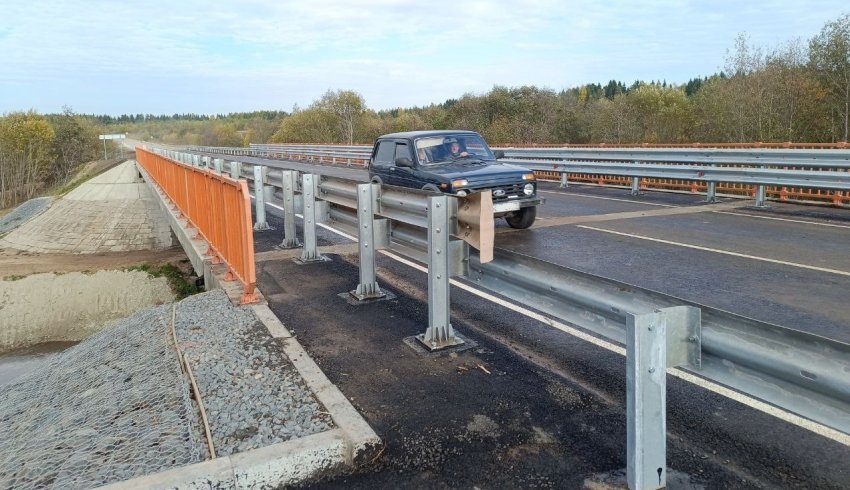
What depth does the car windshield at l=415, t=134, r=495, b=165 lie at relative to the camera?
1138 cm

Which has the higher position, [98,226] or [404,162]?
[404,162]

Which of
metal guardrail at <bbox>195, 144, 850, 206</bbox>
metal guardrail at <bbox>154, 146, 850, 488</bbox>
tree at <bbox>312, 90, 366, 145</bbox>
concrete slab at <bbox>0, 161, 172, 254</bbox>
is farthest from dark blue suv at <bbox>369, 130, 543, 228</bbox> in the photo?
tree at <bbox>312, 90, 366, 145</bbox>

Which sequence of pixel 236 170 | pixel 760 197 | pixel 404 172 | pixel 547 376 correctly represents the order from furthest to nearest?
pixel 760 197 → pixel 236 170 → pixel 404 172 → pixel 547 376

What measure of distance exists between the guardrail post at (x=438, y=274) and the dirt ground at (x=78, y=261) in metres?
22.2

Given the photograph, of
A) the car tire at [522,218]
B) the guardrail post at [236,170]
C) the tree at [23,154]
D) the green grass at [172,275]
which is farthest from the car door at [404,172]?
the tree at [23,154]

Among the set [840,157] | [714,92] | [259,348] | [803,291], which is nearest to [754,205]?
[840,157]

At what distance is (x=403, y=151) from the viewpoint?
1166 cm

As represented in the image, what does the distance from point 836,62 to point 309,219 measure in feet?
108

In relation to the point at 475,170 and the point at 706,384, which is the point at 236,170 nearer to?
the point at 475,170

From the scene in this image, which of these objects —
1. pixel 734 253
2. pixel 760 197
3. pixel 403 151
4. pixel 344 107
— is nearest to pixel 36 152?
pixel 344 107

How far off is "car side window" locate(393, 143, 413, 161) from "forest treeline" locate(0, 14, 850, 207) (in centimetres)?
2785

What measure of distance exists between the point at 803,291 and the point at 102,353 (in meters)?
7.89

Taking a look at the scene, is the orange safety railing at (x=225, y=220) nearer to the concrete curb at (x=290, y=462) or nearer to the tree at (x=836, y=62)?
the concrete curb at (x=290, y=462)

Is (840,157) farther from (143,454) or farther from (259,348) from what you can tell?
(143,454)
